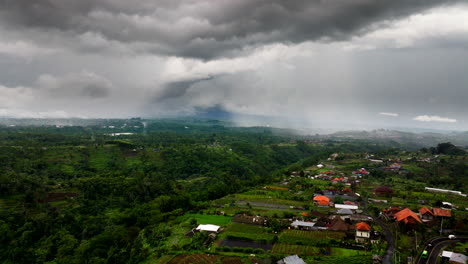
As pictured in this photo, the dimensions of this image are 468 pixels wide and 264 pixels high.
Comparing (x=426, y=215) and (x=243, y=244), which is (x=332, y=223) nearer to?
(x=243, y=244)

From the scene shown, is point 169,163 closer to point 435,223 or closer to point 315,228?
point 315,228

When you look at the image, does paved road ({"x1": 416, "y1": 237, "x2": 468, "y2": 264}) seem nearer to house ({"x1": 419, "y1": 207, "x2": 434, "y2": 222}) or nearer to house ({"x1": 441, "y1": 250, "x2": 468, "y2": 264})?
house ({"x1": 441, "y1": 250, "x2": 468, "y2": 264})

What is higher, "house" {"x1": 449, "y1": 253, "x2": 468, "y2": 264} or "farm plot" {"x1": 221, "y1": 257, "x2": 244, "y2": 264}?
"house" {"x1": 449, "y1": 253, "x2": 468, "y2": 264}

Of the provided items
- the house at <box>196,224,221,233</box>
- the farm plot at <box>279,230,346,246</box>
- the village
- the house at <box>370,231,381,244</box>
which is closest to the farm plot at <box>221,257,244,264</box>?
the village

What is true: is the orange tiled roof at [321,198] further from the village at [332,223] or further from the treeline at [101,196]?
the treeline at [101,196]

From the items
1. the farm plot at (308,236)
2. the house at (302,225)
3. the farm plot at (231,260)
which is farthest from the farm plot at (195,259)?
the house at (302,225)

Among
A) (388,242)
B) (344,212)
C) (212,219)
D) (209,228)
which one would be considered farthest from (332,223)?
(212,219)

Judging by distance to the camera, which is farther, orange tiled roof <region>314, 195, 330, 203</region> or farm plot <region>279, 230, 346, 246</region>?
orange tiled roof <region>314, 195, 330, 203</region>
